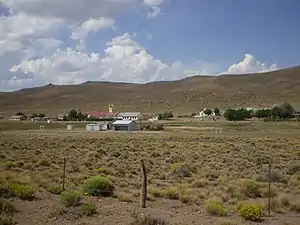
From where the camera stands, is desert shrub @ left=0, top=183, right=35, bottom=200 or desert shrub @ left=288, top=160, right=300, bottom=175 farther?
desert shrub @ left=288, top=160, right=300, bottom=175

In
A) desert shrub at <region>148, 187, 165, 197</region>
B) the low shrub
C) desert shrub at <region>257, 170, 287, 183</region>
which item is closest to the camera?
desert shrub at <region>148, 187, 165, 197</region>

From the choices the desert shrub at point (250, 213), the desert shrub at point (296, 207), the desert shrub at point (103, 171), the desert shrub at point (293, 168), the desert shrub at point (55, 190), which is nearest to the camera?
the desert shrub at point (250, 213)

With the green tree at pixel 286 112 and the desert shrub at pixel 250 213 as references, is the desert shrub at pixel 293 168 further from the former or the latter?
the green tree at pixel 286 112

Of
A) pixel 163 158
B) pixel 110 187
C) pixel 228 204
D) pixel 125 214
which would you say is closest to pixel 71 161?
pixel 163 158

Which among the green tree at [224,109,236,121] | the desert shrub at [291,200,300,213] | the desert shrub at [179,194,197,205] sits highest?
the green tree at [224,109,236,121]

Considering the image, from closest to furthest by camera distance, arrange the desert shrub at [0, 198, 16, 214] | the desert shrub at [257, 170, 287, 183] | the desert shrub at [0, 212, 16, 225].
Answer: the desert shrub at [0, 212, 16, 225] → the desert shrub at [0, 198, 16, 214] → the desert shrub at [257, 170, 287, 183]

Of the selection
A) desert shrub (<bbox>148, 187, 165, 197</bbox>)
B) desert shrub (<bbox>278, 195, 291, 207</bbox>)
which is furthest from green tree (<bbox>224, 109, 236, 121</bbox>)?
desert shrub (<bbox>278, 195, 291, 207</bbox>)

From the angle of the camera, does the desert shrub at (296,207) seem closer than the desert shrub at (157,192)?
Yes

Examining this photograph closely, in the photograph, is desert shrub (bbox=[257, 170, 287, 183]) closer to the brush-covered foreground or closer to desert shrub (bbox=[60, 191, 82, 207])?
the brush-covered foreground

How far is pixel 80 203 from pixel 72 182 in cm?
794

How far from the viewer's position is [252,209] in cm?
1694

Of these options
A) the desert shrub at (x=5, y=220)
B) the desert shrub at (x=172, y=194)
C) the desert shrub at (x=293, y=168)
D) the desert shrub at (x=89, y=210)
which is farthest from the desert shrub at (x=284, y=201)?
the desert shrub at (x=293, y=168)

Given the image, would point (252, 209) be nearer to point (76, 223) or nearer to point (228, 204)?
point (228, 204)

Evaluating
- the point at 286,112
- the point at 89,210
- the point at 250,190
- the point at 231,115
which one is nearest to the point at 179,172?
the point at 250,190
